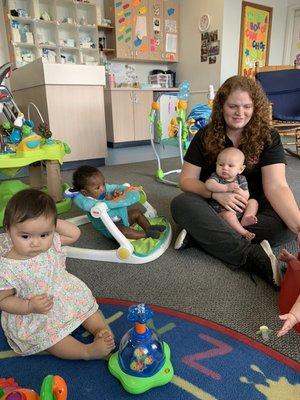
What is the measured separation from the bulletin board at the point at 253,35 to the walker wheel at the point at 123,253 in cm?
377

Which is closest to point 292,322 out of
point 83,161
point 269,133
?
point 269,133

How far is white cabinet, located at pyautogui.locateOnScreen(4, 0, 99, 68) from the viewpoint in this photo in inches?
140

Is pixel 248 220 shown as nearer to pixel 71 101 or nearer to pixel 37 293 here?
pixel 37 293

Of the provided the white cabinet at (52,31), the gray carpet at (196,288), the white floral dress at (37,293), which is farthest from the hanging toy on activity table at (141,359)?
the white cabinet at (52,31)

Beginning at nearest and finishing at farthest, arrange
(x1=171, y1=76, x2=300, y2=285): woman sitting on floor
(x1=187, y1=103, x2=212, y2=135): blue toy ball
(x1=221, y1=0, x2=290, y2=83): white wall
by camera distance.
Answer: (x1=171, y1=76, x2=300, y2=285): woman sitting on floor
(x1=187, y1=103, x2=212, y2=135): blue toy ball
(x1=221, y1=0, x2=290, y2=83): white wall

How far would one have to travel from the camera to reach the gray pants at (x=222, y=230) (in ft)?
3.64

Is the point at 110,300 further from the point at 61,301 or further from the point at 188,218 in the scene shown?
the point at 188,218

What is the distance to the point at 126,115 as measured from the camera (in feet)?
13.7

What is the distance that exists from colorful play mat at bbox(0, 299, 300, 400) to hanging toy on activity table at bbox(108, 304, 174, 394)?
0.03 metres

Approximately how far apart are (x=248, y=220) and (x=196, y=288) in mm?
333

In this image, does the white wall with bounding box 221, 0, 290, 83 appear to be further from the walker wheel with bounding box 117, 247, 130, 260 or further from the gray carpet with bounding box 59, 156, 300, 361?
the walker wheel with bounding box 117, 247, 130, 260

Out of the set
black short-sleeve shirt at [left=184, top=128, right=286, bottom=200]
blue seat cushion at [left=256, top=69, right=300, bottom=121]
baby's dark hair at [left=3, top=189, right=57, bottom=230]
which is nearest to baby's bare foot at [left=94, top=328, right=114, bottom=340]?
baby's dark hair at [left=3, top=189, right=57, bottom=230]

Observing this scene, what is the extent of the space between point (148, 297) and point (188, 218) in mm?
346

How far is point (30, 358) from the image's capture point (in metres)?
0.75
